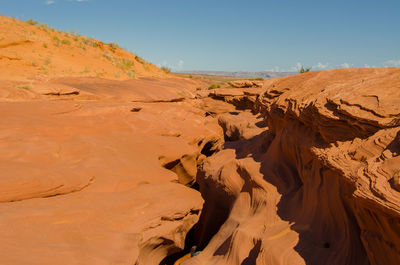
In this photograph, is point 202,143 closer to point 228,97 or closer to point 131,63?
point 228,97

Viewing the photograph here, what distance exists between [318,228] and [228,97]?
43.2 ft

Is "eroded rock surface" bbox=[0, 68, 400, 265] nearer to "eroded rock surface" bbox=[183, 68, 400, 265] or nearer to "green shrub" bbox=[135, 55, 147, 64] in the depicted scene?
"eroded rock surface" bbox=[183, 68, 400, 265]

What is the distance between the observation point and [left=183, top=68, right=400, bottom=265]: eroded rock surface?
320 centimetres

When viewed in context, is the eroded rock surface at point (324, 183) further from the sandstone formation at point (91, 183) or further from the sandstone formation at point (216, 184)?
the sandstone formation at point (91, 183)

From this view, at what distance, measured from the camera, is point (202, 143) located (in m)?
10.5

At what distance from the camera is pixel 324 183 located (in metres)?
4.45

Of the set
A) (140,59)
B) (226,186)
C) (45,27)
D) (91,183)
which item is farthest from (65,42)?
(226,186)

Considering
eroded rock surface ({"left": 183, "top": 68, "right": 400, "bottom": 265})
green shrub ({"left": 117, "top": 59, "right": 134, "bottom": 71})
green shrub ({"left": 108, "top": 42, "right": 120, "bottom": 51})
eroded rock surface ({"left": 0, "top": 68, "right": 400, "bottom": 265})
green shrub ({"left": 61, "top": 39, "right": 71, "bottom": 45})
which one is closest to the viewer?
eroded rock surface ({"left": 183, "top": 68, "right": 400, "bottom": 265})

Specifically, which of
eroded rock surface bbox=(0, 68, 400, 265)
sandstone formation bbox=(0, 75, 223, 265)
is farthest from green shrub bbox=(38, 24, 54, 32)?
eroded rock surface bbox=(0, 68, 400, 265)

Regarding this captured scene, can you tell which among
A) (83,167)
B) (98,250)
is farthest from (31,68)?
(98,250)

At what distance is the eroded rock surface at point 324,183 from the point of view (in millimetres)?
3197

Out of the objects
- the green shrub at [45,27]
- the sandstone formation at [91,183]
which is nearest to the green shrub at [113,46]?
the green shrub at [45,27]

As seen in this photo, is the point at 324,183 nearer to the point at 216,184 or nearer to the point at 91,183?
the point at 216,184

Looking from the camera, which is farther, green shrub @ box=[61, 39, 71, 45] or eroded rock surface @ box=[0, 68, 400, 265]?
green shrub @ box=[61, 39, 71, 45]
